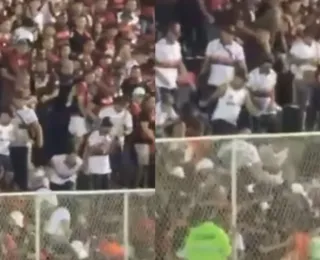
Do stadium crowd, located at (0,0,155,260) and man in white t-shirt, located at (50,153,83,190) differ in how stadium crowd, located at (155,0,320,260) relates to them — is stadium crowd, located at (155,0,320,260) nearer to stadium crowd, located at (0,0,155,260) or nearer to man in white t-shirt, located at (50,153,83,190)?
stadium crowd, located at (0,0,155,260)

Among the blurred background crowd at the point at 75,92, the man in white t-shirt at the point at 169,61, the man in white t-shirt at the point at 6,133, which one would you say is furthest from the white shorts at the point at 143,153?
the man in white t-shirt at the point at 6,133

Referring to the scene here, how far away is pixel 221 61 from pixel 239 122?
0.11 meters

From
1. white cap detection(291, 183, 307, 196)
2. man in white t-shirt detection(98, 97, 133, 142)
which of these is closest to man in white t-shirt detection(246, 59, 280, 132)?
white cap detection(291, 183, 307, 196)

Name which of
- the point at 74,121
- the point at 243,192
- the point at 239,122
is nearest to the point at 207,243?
the point at 243,192

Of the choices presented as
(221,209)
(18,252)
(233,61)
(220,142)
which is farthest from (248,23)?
(18,252)

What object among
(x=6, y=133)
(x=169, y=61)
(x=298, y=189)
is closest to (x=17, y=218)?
(x=6, y=133)

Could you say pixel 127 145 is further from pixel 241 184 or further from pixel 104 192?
pixel 241 184

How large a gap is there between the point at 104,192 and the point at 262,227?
11.2 inches

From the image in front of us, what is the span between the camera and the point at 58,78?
4.59 feet

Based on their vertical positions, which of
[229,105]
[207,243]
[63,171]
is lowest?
[207,243]

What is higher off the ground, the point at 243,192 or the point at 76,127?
the point at 76,127

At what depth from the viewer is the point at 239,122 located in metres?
1.37

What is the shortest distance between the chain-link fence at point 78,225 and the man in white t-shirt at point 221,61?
0.21 metres

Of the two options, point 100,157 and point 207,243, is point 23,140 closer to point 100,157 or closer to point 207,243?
point 100,157
